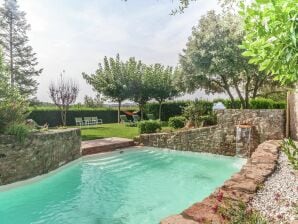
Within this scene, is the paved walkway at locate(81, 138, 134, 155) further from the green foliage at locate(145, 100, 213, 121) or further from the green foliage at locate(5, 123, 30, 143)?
the green foliage at locate(145, 100, 213, 121)

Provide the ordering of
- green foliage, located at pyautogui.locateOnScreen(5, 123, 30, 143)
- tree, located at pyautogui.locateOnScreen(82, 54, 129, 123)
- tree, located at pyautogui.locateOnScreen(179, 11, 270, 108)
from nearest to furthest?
1. green foliage, located at pyautogui.locateOnScreen(5, 123, 30, 143)
2. tree, located at pyautogui.locateOnScreen(179, 11, 270, 108)
3. tree, located at pyautogui.locateOnScreen(82, 54, 129, 123)

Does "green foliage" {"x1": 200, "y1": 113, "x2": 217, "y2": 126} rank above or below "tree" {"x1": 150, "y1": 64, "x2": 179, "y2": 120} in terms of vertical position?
below

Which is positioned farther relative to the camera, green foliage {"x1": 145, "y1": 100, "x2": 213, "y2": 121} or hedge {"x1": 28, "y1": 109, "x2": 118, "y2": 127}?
green foliage {"x1": 145, "y1": 100, "x2": 213, "y2": 121}

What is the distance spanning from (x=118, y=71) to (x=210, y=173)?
18078 mm

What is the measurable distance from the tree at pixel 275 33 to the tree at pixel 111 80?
76.6 feet

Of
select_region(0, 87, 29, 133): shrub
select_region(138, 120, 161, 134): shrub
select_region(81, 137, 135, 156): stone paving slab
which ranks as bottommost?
select_region(81, 137, 135, 156): stone paving slab

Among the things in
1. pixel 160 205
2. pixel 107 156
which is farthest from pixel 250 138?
pixel 160 205

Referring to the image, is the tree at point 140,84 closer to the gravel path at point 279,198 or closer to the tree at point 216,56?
the tree at point 216,56

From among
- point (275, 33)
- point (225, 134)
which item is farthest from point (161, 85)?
point (275, 33)

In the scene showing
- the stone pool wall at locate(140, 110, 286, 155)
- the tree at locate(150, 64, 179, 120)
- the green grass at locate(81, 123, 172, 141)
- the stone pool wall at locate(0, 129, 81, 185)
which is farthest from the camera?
the tree at locate(150, 64, 179, 120)

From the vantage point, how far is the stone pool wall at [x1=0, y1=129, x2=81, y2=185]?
7711 millimetres

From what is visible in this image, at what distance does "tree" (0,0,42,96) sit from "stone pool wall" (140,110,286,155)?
19176 millimetres

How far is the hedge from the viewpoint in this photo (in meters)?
22.2

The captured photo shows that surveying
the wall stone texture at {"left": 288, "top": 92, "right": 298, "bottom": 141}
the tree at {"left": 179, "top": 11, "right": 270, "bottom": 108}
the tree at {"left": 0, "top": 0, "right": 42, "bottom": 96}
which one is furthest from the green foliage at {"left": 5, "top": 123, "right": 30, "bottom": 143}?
the tree at {"left": 0, "top": 0, "right": 42, "bottom": 96}
